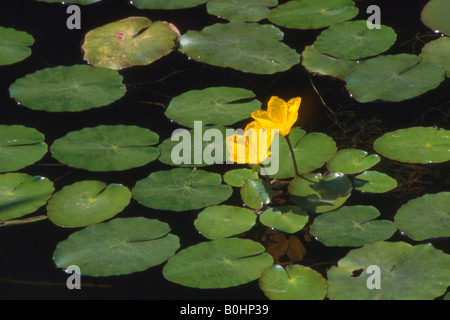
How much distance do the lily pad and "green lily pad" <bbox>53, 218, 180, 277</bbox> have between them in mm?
447

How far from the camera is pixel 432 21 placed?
2.84m

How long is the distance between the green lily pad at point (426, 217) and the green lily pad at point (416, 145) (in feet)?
0.68

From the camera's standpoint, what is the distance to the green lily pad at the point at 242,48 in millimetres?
2660

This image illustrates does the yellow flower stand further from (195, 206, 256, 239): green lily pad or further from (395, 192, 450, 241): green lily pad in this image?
(395, 192, 450, 241): green lily pad

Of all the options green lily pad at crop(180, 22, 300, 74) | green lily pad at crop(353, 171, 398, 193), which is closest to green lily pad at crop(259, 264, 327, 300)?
green lily pad at crop(353, 171, 398, 193)

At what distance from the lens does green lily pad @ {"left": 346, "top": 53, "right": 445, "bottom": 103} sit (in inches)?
96.3

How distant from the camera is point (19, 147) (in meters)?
2.28

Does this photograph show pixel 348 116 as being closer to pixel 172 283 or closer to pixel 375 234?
pixel 375 234

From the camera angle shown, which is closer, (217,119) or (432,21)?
(217,119)

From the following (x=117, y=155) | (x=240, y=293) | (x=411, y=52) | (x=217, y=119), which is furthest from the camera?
(x=411, y=52)

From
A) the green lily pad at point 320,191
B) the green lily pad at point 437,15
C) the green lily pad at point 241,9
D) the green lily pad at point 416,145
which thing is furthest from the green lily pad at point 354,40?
the green lily pad at point 320,191

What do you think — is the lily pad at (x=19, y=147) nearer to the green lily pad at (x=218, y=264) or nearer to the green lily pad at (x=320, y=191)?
the green lily pad at (x=218, y=264)

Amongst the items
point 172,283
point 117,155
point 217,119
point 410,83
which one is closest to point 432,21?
point 410,83
